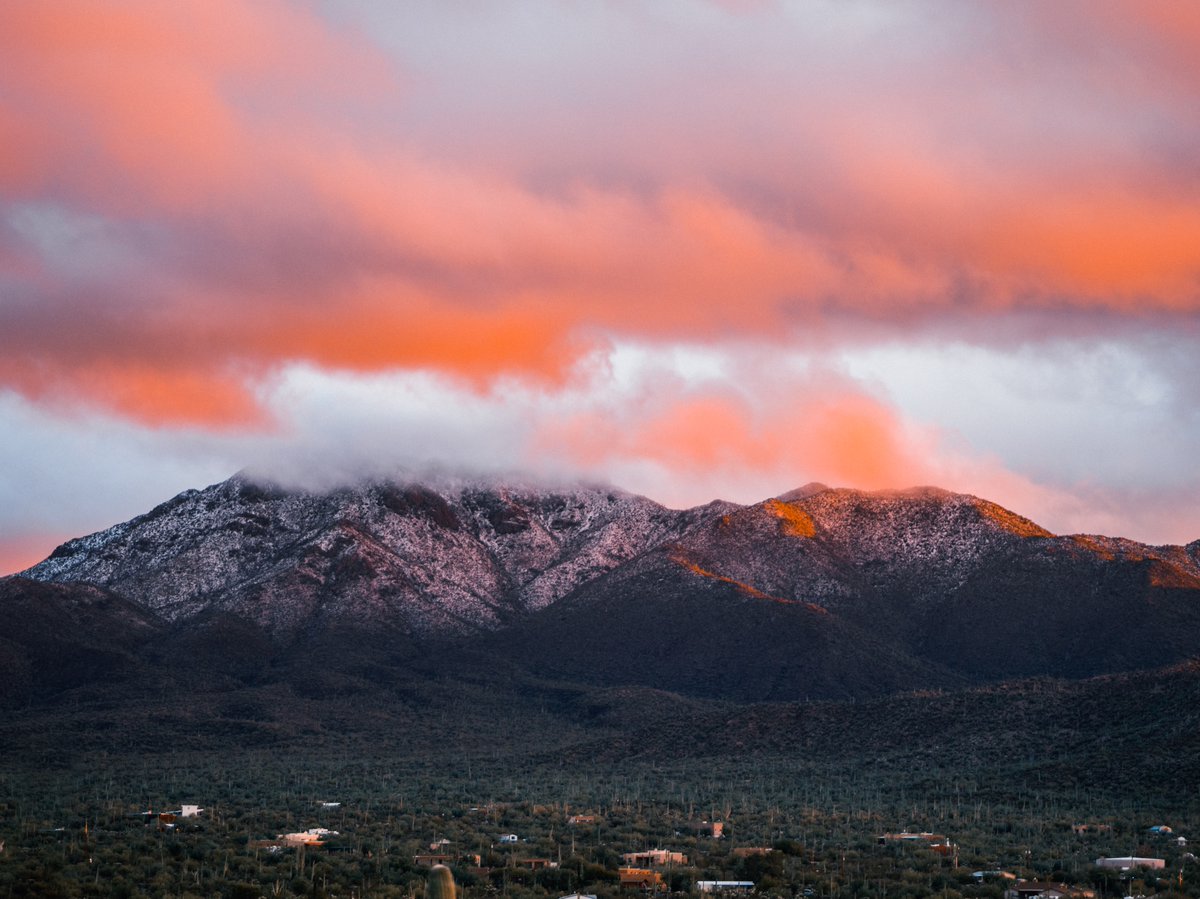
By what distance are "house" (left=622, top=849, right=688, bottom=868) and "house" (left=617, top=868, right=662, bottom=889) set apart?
192 cm

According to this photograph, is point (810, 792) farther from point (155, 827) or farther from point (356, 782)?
point (155, 827)

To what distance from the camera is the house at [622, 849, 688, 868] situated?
4475 cm

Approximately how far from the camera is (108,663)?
491 feet

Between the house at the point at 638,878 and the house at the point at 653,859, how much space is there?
192cm

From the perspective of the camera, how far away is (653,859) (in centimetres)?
4544

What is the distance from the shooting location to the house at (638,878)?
40.3m

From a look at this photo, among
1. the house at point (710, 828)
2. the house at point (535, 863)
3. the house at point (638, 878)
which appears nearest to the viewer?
the house at point (638, 878)

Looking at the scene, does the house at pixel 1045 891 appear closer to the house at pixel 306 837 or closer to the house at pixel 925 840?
the house at pixel 925 840

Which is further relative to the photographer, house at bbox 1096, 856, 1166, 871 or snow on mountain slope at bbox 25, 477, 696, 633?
snow on mountain slope at bbox 25, 477, 696, 633

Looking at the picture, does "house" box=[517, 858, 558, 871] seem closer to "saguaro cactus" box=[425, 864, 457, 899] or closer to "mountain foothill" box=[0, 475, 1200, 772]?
"saguaro cactus" box=[425, 864, 457, 899]

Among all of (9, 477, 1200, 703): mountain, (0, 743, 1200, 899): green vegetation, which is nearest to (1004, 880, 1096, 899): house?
(0, 743, 1200, 899): green vegetation

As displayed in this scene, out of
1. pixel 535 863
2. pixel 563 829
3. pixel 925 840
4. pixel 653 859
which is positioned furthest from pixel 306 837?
pixel 925 840

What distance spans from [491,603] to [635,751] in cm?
8042

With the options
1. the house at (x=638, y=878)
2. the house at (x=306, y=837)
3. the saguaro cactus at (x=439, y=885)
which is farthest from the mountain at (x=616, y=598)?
the saguaro cactus at (x=439, y=885)
